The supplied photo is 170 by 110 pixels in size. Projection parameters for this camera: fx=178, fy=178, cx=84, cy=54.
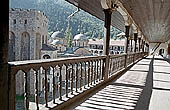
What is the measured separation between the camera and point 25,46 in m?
24.6

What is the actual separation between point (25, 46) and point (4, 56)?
79.5ft

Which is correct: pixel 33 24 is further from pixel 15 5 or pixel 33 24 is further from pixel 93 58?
pixel 93 58

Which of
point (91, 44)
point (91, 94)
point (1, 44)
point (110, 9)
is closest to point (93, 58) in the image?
point (91, 94)

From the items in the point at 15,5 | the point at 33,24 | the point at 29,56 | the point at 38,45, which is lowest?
the point at 29,56

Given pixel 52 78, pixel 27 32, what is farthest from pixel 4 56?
pixel 27 32

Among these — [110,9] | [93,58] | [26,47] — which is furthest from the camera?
[26,47]

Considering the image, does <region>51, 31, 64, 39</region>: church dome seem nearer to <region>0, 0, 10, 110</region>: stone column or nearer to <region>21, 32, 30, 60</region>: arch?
<region>21, 32, 30, 60</region>: arch

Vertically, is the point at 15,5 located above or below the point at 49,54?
above

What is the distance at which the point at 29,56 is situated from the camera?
24984 mm

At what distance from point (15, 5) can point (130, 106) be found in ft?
61.0

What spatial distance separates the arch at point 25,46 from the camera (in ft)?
78.3

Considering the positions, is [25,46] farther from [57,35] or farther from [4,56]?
[4,56]

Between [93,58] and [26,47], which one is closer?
[93,58]

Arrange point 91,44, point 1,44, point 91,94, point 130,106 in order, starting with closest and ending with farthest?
point 1,44 < point 130,106 < point 91,94 < point 91,44
